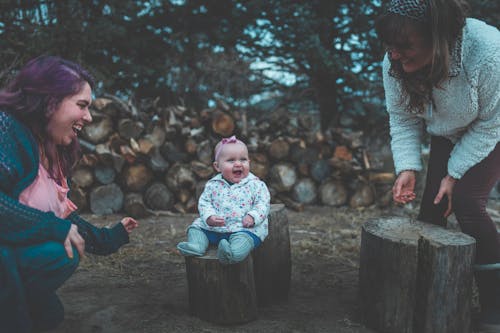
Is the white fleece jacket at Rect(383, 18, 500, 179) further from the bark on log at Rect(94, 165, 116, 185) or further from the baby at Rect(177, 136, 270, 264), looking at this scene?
the bark on log at Rect(94, 165, 116, 185)

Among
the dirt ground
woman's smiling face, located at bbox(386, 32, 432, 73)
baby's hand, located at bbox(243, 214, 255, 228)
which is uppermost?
woman's smiling face, located at bbox(386, 32, 432, 73)

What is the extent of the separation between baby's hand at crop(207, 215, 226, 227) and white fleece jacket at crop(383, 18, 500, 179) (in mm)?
1035

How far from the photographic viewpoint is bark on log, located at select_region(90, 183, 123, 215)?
17.3ft

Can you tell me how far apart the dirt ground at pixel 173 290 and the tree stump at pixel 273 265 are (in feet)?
0.26

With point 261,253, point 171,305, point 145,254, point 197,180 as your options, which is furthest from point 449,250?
point 197,180

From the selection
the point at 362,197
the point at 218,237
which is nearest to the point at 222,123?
the point at 362,197

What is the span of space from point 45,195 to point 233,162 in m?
1.03

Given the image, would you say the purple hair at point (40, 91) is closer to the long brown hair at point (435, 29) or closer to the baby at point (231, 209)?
the baby at point (231, 209)

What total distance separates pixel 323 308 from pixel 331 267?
2.84ft

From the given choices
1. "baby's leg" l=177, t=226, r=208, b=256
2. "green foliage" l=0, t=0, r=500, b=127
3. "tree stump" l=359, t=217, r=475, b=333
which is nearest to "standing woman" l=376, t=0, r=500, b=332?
"tree stump" l=359, t=217, r=475, b=333

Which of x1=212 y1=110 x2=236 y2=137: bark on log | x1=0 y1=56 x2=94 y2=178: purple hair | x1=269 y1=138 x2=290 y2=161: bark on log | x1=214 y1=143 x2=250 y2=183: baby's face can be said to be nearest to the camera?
x1=0 y1=56 x2=94 y2=178: purple hair

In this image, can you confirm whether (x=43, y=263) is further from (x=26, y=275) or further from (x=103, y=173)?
(x=103, y=173)

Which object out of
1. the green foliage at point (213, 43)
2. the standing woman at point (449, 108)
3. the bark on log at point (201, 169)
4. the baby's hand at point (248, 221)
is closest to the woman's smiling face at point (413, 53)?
the standing woman at point (449, 108)

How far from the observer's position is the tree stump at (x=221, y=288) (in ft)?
7.98
